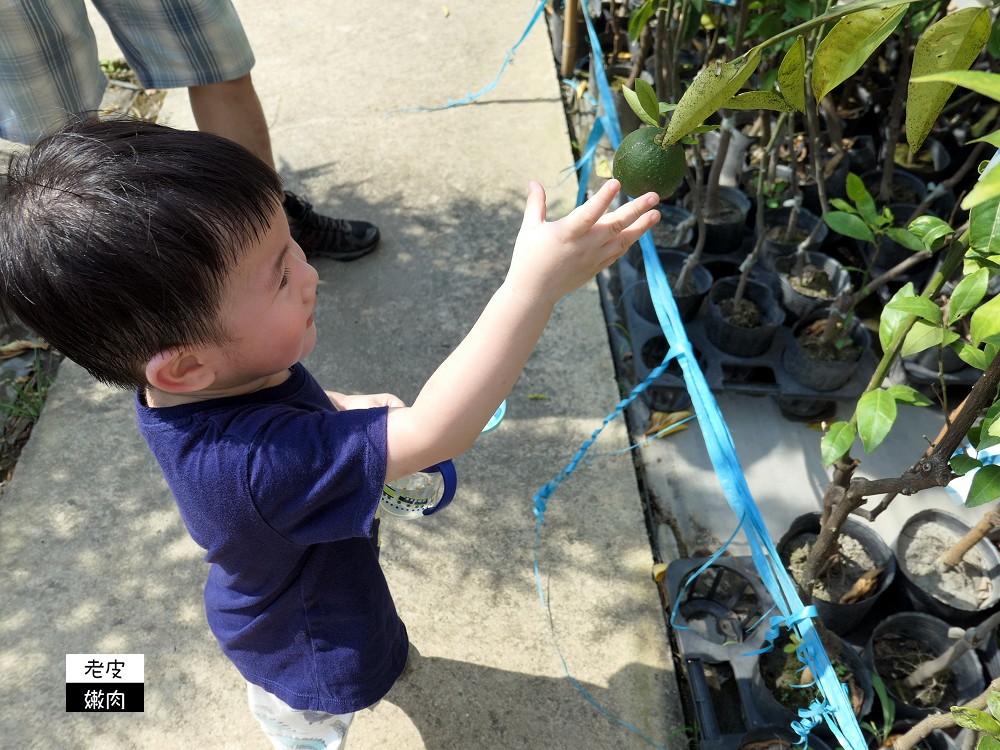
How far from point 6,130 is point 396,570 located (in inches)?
57.9

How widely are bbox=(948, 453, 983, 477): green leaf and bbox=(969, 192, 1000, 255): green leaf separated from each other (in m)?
0.51

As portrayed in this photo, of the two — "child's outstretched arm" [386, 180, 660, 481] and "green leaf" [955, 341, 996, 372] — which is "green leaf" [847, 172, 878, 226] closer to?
"green leaf" [955, 341, 996, 372]

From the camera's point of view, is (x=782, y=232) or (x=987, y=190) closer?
(x=987, y=190)

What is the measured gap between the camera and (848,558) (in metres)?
1.94

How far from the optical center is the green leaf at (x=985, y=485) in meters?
1.16

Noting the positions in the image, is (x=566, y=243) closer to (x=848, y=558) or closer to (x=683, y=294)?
(x=848, y=558)

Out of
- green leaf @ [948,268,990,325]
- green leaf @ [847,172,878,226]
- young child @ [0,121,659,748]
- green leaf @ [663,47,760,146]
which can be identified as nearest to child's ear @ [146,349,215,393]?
young child @ [0,121,659,748]

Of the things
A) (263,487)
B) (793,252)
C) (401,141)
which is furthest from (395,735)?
(401,141)

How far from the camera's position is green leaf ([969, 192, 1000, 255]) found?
77 centimetres

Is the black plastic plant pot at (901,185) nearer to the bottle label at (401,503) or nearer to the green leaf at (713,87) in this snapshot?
the bottle label at (401,503)

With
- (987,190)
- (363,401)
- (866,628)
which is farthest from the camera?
(866,628)

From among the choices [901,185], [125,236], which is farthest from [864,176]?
[125,236]

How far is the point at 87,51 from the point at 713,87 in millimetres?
1844

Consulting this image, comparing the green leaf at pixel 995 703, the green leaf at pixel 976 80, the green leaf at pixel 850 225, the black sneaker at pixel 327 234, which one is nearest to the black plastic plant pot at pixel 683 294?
the green leaf at pixel 850 225
